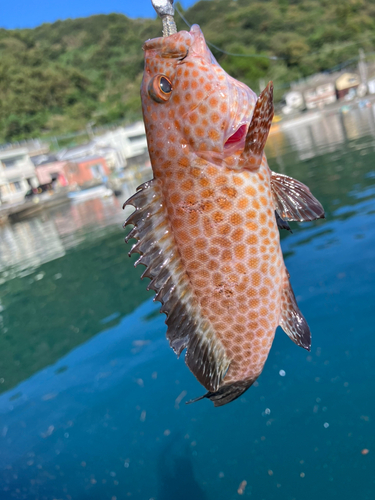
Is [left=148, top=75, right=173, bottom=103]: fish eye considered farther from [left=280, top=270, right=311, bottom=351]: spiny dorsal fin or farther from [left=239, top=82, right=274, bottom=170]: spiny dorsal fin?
[left=280, top=270, right=311, bottom=351]: spiny dorsal fin

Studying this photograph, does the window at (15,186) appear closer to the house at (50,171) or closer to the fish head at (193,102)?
the house at (50,171)

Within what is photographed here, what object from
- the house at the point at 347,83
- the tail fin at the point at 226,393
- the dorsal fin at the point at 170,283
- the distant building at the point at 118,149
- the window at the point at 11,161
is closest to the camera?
the dorsal fin at the point at 170,283

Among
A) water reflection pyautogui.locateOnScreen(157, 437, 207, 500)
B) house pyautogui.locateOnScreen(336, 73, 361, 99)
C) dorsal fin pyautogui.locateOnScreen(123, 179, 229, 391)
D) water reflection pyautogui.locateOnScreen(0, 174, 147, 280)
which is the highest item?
house pyautogui.locateOnScreen(336, 73, 361, 99)

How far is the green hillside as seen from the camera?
9725 cm

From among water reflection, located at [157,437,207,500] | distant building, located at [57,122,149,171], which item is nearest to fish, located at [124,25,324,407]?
water reflection, located at [157,437,207,500]

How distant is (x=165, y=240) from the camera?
237cm

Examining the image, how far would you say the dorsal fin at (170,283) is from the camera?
7.69 feet

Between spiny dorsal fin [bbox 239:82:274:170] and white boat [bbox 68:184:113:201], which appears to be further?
white boat [bbox 68:184:113:201]

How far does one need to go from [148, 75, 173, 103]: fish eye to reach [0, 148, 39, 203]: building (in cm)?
6194

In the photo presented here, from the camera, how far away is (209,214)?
2.27 metres

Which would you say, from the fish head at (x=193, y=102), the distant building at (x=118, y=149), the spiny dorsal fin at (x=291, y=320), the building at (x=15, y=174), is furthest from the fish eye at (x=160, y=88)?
the distant building at (x=118, y=149)

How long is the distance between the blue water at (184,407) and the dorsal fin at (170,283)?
372cm

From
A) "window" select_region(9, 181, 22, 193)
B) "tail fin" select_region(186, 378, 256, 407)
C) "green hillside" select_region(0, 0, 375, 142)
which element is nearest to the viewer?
"tail fin" select_region(186, 378, 256, 407)

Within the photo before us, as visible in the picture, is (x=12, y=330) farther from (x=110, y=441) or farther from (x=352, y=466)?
(x=352, y=466)
